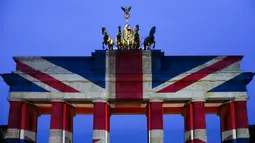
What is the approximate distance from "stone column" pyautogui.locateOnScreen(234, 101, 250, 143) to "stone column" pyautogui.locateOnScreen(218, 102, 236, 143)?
0.39 m

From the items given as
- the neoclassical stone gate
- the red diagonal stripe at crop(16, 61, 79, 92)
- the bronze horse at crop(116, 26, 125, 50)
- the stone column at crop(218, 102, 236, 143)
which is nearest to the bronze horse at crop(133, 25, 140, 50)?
the neoclassical stone gate

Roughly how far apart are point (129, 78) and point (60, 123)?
6.93 m

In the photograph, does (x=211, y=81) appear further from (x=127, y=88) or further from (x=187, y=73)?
(x=127, y=88)

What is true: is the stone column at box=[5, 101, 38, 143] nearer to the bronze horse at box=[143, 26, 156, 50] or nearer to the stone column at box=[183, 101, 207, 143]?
the bronze horse at box=[143, 26, 156, 50]

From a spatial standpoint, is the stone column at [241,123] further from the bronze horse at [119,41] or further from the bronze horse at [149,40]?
the bronze horse at [119,41]

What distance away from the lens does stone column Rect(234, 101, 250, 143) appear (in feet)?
115

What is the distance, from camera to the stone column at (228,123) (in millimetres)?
35716

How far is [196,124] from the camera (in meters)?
35.2

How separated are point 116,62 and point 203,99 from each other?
808 cm

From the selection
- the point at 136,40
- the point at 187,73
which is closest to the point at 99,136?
the point at 136,40

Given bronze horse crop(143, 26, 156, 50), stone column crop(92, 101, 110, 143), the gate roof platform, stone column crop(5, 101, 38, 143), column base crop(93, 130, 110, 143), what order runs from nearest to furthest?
column base crop(93, 130, 110, 143), stone column crop(92, 101, 110, 143), stone column crop(5, 101, 38, 143), the gate roof platform, bronze horse crop(143, 26, 156, 50)

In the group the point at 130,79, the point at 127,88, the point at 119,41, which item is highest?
the point at 119,41

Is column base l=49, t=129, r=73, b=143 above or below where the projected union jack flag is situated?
below

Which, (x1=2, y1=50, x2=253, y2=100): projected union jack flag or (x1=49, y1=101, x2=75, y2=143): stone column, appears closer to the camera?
(x1=49, y1=101, x2=75, y2=143): stone column
